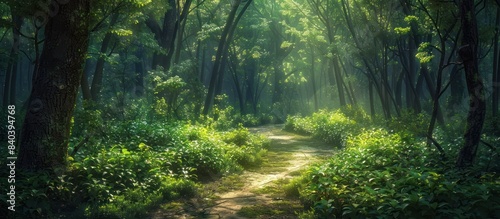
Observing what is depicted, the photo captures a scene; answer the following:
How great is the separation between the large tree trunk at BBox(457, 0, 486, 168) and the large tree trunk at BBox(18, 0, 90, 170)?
24.4 feet

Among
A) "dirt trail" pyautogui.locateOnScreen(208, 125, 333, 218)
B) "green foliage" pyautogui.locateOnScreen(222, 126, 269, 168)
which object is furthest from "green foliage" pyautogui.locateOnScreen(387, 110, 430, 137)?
"green foliage" pyautogui.locateOnScreen(222, 126, 269, 168)

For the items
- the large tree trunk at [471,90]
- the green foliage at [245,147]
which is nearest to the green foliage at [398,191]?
the large tree trunk at [471,90]

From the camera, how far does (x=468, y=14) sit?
8.56 meters

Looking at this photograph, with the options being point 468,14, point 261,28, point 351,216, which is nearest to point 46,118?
point 351,216

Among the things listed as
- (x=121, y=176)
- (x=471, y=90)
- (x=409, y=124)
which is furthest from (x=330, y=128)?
(x=121, y=176)

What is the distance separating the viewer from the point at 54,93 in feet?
25.6

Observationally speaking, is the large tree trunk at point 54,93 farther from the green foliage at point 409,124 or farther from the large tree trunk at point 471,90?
the green foliage at point 409,124

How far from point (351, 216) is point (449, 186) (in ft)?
5.01

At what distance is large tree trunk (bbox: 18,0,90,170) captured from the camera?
7680 mm

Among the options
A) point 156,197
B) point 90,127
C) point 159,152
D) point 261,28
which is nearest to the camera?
point 156,197

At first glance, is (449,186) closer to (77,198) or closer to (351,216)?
(351,216)

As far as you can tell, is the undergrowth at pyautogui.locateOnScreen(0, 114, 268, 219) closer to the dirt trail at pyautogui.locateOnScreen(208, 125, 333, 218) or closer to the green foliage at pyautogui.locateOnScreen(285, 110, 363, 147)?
the dirt trail at pyautogui.locateOnScreen(208, 125, 333, 218)

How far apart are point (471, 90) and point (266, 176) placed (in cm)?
529

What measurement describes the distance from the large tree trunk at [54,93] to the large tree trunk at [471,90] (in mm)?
7439
